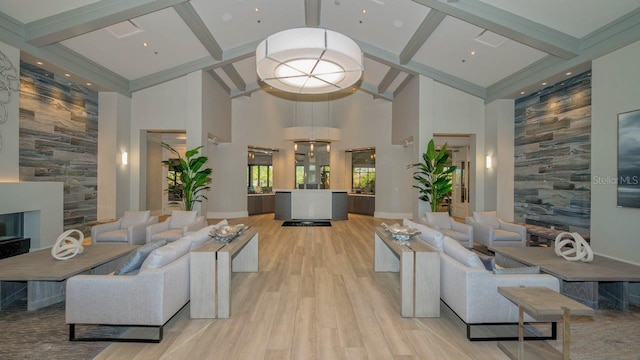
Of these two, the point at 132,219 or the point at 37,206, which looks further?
the point at 132,219

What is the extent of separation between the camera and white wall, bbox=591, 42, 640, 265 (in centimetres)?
473

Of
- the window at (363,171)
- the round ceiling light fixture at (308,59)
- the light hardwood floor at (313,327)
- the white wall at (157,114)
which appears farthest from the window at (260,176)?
the light hardwood floor at (313,327)

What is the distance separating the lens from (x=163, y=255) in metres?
Result: 3.11

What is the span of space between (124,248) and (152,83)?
5.94 metres

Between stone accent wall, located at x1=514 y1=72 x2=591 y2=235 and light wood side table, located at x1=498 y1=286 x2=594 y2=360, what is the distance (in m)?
4.91

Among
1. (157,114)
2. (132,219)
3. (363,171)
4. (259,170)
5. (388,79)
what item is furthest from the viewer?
(259,170)

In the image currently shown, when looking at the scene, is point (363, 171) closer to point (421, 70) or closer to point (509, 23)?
point (421, 70)

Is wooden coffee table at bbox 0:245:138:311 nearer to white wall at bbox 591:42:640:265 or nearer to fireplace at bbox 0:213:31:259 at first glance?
fireplace at bbox 0:213:31:259

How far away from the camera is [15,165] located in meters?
5.54

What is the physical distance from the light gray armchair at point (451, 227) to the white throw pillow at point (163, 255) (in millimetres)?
4697

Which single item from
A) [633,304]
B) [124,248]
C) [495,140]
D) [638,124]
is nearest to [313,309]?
[124,248]

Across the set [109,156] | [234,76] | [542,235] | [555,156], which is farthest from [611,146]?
[109,156]

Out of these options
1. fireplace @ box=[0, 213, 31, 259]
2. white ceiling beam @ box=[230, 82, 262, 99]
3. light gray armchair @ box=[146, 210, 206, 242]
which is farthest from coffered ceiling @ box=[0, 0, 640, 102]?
light gray armchair @ box=[146, 210, 206, 242]

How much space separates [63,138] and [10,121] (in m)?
1.81
